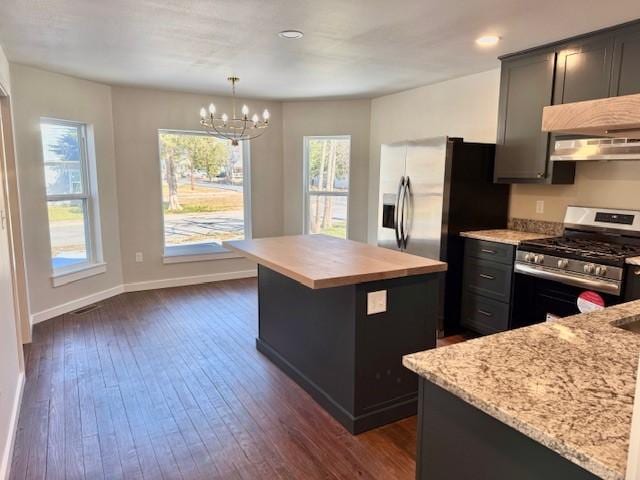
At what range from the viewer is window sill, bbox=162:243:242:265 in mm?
5672

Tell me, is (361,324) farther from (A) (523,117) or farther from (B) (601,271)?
(A) (523,117)

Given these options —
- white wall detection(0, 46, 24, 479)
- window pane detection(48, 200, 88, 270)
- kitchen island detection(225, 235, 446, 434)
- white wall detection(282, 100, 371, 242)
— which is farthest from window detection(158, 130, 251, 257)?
kitchen island detection(225, 235, 446, 434)

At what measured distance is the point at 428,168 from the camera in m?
3.84

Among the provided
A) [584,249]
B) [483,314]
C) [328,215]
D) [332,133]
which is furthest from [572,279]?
[332,133]

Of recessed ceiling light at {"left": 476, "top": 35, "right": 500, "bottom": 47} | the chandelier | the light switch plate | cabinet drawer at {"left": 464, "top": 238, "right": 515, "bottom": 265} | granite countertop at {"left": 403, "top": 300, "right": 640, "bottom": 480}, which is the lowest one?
the light switch plate

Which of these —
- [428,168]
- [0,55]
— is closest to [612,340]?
[428,168]

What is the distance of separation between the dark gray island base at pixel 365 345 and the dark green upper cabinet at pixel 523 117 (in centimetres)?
167

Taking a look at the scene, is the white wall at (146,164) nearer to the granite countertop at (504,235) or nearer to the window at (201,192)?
the window at (201,192)

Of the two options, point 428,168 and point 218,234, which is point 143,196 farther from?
point 428,168

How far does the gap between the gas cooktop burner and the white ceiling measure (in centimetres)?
149

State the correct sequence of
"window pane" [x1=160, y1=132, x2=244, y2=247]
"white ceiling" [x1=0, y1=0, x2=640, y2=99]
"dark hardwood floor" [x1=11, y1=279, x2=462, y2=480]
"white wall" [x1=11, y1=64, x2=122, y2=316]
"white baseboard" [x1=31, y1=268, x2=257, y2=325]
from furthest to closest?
"window pane" [x1=160, y1=132, x2=244, y2=247]
"white baseboard" [x1=31, y1=268, x2=257, y2=325]
"white wall" [x1=11, y1=64, x2=122, y2=316]
"white ceiling" [x1=0, y1=0, x2=640, y2=99]
"dark hardwood floor" [x1=11, y1=279, x2=462, y2=480]

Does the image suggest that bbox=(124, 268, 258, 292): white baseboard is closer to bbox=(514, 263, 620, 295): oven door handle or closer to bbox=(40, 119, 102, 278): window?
bbox=(40, 119, 102, 278): window

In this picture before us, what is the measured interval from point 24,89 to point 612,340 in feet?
15.9

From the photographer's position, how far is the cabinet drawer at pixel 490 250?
3.48 m
